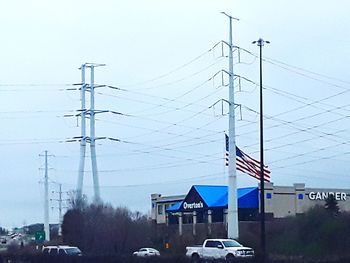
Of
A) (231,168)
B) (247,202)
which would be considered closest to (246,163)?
(231,168)

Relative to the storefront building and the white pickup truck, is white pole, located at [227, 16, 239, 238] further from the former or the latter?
the storefront building

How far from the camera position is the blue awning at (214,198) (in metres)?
89.7

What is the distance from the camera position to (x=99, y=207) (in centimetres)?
7519

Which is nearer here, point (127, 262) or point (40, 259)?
point (127, 262)

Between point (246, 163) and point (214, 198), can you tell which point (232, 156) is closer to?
point (246, 163)

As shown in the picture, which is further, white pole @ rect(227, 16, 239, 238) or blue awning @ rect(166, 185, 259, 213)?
blue awning @ rect(166, 185, 259, 213)

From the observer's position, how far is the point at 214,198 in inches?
3691

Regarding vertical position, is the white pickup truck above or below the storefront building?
below

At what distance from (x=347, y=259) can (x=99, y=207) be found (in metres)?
42.2

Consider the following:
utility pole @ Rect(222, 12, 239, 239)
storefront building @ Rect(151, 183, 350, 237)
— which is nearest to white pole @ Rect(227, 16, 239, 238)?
utility pole @ Rect(222, 12, 239, 239)

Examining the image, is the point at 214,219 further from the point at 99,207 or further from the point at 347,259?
the point at 347,259

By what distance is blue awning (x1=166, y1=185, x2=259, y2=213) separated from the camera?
89.7 m

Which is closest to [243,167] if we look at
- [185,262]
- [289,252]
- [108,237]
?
[289,252]

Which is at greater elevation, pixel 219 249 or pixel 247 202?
pixel 247 202
